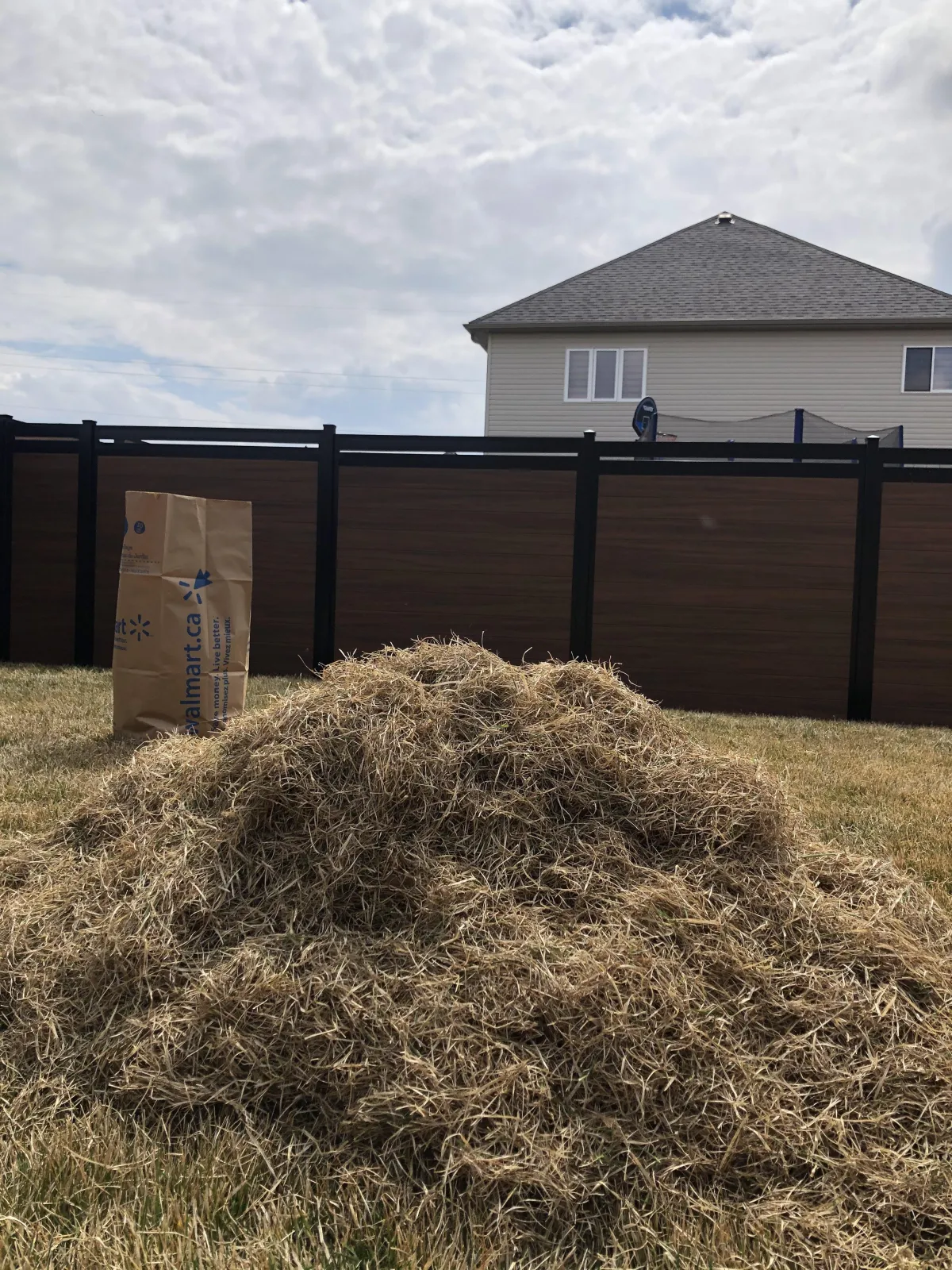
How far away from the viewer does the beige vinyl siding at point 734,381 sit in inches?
601

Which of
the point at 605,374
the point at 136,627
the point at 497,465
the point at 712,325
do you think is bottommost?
the point at 136,627

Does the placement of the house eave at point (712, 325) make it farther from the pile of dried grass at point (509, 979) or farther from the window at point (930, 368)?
the pile of dried grass at point (509, 979)

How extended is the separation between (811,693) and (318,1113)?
6.35m

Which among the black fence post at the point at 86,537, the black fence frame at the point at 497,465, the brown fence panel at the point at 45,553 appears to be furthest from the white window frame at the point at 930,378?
the brown fence panel at the point at 45,553

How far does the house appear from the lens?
50.0 ft

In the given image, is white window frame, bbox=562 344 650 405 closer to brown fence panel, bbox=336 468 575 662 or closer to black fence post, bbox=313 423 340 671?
brown fence panel, bbox=336 468 575 662

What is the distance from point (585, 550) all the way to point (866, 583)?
2234 millimetres

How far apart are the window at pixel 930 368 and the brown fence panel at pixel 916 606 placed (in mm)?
9439

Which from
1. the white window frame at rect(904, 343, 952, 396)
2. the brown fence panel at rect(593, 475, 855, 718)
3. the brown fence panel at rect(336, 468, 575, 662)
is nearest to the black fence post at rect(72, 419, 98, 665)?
the brown fence panel at rect(336, 468, 575, 662)

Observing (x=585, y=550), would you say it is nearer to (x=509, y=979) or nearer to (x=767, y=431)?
(x=509, y=979)

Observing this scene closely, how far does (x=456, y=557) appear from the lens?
7.86 m

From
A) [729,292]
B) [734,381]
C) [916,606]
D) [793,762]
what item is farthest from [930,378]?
[793,762]

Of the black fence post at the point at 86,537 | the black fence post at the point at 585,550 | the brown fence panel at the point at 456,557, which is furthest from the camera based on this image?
the black fence post at the point at 86,537

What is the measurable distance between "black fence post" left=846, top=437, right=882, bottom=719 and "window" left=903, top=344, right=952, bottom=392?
9469 millimetres
